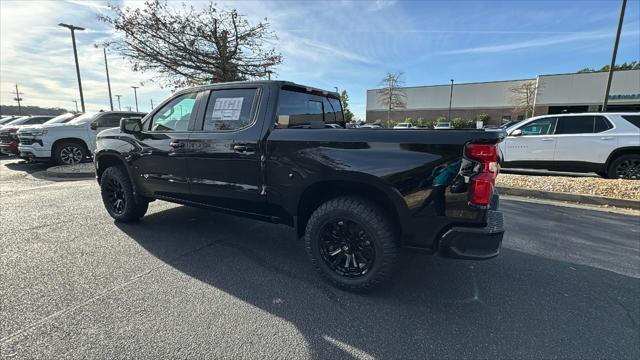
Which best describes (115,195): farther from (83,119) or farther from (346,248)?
(83,119)

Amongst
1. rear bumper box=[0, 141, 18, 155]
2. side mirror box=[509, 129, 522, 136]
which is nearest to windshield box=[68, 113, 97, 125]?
rear bumper box=[0, 141, 18, 155]

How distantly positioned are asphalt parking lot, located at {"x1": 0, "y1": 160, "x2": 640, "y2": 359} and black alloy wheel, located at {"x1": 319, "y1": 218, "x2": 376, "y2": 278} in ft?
0.78

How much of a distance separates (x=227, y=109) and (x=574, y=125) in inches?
328

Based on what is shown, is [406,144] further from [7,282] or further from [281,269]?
[7,282]

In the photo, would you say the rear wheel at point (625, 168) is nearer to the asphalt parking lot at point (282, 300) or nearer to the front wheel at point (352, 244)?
the asphalt parking lot at point (282, 300)

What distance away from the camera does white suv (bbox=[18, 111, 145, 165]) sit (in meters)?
9.61

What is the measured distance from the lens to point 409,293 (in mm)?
2887

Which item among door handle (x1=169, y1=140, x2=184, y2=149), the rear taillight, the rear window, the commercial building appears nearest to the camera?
the rear taillight

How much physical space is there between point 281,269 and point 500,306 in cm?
206

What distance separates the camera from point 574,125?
→ 761 cm

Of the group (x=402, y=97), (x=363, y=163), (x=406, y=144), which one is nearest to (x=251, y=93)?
(x=363, y=163)

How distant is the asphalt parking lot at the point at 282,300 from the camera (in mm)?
2174

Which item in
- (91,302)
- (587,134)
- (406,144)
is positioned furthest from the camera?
(587,134)

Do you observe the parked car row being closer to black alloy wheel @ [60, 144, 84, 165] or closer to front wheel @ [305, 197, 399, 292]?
black alloy wheel @ [60, 144, 84, 165]
